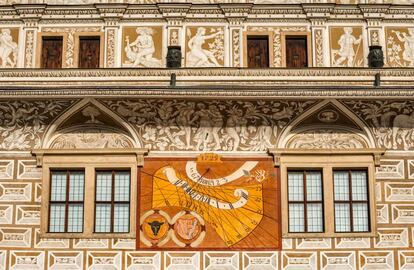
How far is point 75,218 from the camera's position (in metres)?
14.6

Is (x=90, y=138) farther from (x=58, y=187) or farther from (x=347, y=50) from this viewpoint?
(x=347, y=50)

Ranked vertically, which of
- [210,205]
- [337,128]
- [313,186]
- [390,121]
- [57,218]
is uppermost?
[390,121]

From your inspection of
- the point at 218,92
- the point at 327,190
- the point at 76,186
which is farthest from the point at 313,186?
the point at 76,186

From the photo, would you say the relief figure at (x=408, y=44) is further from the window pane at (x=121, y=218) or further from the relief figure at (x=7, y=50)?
the relief figure at (x=7, y=50)

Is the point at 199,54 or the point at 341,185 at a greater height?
the point at 199,54

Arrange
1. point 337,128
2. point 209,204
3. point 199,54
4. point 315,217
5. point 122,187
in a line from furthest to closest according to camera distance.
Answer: point 199,54 < point 337,128 < point 122,187 < point 315,217 < point 209,204

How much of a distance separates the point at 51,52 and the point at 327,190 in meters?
5.79

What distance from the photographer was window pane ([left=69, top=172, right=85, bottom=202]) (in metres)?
14.7

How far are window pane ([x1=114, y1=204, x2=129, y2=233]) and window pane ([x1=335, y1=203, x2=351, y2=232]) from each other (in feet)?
12.2

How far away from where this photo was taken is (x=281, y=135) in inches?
583

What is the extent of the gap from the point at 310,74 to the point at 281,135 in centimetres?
129

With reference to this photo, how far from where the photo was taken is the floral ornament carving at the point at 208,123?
14758 mm

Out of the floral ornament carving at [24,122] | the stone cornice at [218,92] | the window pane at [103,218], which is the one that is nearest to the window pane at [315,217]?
the stone cornice at [218,92]

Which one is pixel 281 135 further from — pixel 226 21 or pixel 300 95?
pixel 226 21
